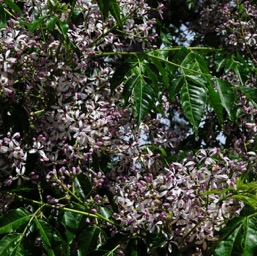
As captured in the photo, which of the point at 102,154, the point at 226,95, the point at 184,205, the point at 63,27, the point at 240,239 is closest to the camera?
the point at 240,239

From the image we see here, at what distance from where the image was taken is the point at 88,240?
2045 mm

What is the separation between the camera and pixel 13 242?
196cm

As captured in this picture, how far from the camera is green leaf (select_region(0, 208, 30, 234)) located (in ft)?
6.55

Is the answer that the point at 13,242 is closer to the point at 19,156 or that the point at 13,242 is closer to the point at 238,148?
the point at 19,156

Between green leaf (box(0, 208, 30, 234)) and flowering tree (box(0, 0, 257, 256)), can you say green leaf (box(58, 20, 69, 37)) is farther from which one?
green leaf (box(0, 208, 30, 234))

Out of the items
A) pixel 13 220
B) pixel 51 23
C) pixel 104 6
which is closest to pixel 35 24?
pixel 51 23

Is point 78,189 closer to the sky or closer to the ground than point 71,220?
closer to the sky

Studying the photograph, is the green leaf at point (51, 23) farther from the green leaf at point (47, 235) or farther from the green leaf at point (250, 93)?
the green leaf at point (250, 93)

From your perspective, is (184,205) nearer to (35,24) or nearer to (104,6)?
(104,6)

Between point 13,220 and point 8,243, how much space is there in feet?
0.31

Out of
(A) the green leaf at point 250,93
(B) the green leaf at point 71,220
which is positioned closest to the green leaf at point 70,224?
(B) the green leaf at point 71,220

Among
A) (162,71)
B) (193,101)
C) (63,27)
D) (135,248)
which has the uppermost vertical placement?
(63,27)

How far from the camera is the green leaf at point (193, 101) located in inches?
83.8

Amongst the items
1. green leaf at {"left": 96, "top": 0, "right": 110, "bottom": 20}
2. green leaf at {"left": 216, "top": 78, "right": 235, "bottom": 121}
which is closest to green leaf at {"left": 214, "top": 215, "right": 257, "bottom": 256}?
green leaf at {"left": 216, "top": 78, "right": 235, "bottom": 121}
